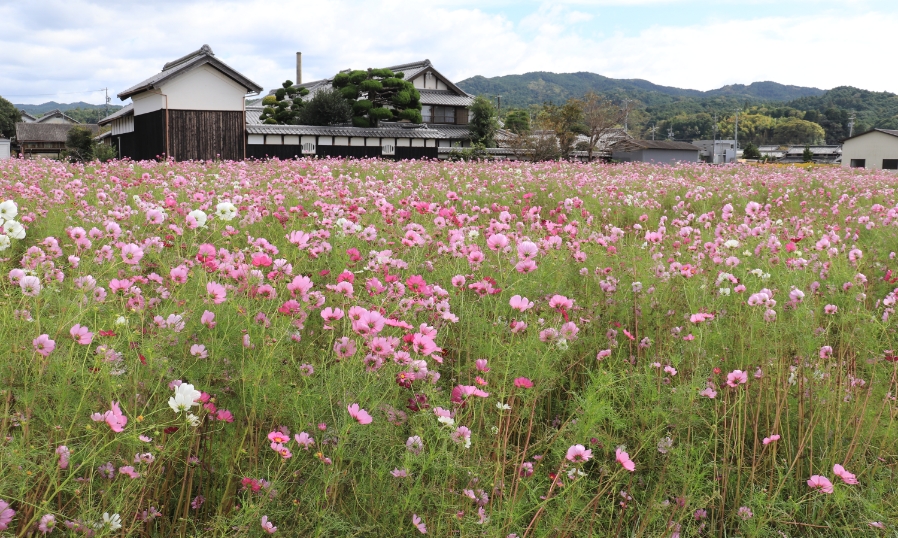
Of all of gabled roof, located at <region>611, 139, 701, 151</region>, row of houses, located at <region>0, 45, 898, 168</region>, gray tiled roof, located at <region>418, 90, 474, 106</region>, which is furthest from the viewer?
gabled roof, located at <region>611, 139, 701, 151</region>

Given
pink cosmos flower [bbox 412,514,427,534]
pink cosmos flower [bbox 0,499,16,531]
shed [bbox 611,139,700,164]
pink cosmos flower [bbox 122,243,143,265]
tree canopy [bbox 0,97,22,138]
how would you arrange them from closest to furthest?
pink cosmos flower [bbox 0,499,16,531], pink cosmos flower [bbox 412,514,427,534], pink cosmos flower [bbox 122,243,143,265], shed [bbox 611,139,700,164], tree canopy [bbox 0,97,22,138]

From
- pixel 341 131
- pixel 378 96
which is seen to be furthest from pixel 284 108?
pixel 341 131

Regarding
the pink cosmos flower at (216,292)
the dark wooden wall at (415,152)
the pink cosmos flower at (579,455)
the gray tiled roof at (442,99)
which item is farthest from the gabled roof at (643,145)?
the pink cosmos flower at (579,455)

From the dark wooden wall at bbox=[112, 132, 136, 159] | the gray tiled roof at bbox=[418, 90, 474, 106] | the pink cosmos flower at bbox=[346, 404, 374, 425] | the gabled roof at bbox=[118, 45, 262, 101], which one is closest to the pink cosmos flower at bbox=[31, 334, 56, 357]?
the pink cosmos flower at bbox=[346, 404, 374, 425]

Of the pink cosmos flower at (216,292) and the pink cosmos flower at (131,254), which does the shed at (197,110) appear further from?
the pink cosmos flower at (216,292)

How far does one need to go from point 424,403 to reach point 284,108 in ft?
115

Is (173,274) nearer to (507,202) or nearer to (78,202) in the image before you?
(78,202)

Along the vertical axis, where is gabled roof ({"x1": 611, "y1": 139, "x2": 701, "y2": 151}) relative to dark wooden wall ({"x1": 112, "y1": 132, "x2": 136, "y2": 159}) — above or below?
above

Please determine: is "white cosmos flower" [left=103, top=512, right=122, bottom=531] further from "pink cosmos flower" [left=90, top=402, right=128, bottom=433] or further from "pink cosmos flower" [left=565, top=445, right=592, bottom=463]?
"pink cosmos flower" [left=565, top=445, right=592, bottom=463]

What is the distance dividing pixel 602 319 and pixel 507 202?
4.40 meters

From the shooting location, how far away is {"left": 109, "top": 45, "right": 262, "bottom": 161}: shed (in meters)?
19.3

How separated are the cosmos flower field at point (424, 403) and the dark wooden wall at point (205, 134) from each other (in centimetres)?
1723

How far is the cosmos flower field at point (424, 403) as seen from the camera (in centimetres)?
165

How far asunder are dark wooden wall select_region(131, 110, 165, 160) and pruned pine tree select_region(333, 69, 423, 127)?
10.8 m
